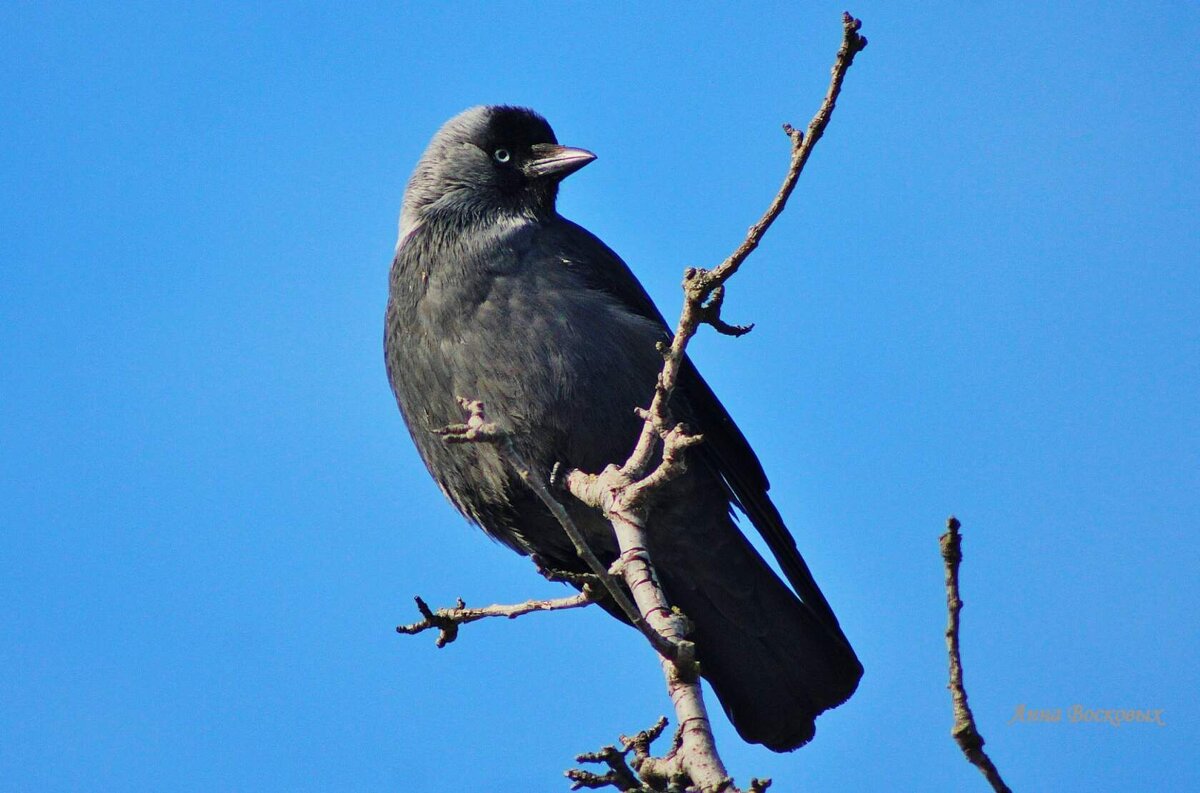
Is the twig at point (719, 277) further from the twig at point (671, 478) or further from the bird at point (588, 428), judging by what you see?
the bird at point (588, 428)

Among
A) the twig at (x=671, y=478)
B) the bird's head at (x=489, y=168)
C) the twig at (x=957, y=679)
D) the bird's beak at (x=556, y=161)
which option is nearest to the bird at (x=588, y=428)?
the bird's head at (x=489, y=168)

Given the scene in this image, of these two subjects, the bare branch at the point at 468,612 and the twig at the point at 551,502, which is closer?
the twig at the point at 551,502

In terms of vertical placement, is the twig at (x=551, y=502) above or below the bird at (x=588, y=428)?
below

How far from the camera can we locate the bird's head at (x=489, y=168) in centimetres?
658

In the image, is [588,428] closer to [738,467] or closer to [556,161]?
[738,467]

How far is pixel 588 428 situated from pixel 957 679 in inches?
129

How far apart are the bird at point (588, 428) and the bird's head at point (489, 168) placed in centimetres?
12

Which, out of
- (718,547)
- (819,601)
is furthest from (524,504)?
(819,601)

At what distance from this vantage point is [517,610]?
427cm

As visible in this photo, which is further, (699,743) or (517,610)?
(517,610)

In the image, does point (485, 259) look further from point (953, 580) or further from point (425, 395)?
point (953, 580)

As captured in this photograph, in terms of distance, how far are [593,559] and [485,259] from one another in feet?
9.43

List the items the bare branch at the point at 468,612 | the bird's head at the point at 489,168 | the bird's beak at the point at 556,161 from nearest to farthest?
the bare branch at the point at 468,612 < the bird's head at the point at 489,168 < the bird's beak at the point at 556,161

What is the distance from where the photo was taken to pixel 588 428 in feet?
18.6
